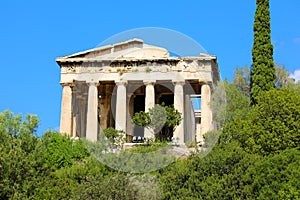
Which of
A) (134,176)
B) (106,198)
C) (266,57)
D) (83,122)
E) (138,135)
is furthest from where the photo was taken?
(83,122)

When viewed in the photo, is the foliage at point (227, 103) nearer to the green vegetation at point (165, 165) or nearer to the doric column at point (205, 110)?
the doric column at point (205, 110)

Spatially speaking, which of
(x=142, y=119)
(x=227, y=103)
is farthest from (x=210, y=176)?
(x=227, y=103)

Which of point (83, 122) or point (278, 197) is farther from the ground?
point (83, 122)

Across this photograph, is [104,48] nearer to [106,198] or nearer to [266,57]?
[266,57]

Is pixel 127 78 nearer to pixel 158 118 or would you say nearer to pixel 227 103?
pixel 158 118

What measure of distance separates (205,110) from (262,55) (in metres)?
7.30

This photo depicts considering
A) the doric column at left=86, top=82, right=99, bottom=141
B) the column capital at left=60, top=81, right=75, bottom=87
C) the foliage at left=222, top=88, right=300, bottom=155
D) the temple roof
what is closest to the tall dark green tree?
the foliage at left=222, top=88, right=300, bottom=155

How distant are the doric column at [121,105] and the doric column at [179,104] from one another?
3364 mm

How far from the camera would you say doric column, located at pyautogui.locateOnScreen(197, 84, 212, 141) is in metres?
43.4

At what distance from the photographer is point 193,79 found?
1759 inches

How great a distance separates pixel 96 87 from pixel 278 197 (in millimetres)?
21359

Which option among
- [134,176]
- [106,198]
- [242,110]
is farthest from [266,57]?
[106,198]

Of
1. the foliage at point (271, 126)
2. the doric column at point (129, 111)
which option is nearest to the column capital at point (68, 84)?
the doric column at point (129, 111)

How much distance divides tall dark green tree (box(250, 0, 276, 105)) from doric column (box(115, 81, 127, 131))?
943 cm
